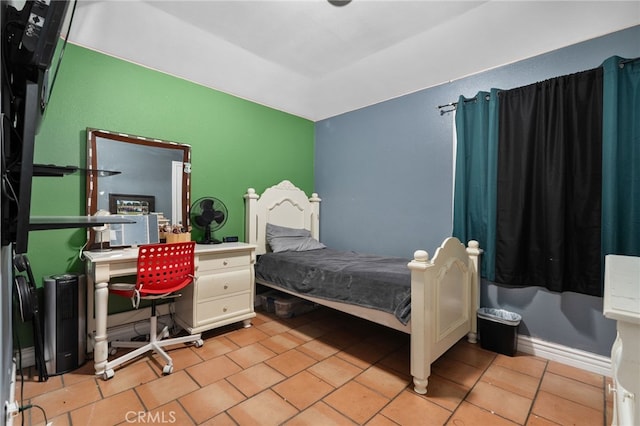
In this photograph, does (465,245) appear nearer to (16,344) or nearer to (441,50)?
(441,50)

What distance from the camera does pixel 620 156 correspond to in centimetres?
193

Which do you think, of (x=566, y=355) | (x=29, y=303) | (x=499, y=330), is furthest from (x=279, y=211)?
(x=566, y=355)

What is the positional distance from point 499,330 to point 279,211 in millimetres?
2531

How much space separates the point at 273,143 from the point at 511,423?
3.30 meters

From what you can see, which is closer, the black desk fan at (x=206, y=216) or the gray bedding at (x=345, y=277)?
the gray bedding at (x=345, y=277)

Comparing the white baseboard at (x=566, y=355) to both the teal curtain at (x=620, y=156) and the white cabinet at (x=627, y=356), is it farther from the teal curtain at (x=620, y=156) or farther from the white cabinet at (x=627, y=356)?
the white cabinet at (x=627, y=356)

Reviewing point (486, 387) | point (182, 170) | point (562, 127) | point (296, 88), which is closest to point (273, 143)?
point (296, 88)

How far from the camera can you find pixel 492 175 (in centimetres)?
245

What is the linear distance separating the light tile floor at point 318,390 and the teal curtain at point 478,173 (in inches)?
34.0

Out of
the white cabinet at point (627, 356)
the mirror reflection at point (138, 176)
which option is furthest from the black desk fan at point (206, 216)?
the white cabinet at point (627, 356)

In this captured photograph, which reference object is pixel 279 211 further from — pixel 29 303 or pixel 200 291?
pixel 29 303

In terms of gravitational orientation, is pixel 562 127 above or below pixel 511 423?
above

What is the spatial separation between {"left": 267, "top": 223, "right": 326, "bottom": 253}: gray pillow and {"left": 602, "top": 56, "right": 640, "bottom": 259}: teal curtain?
2.63m

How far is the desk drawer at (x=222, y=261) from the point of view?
2484 mm
